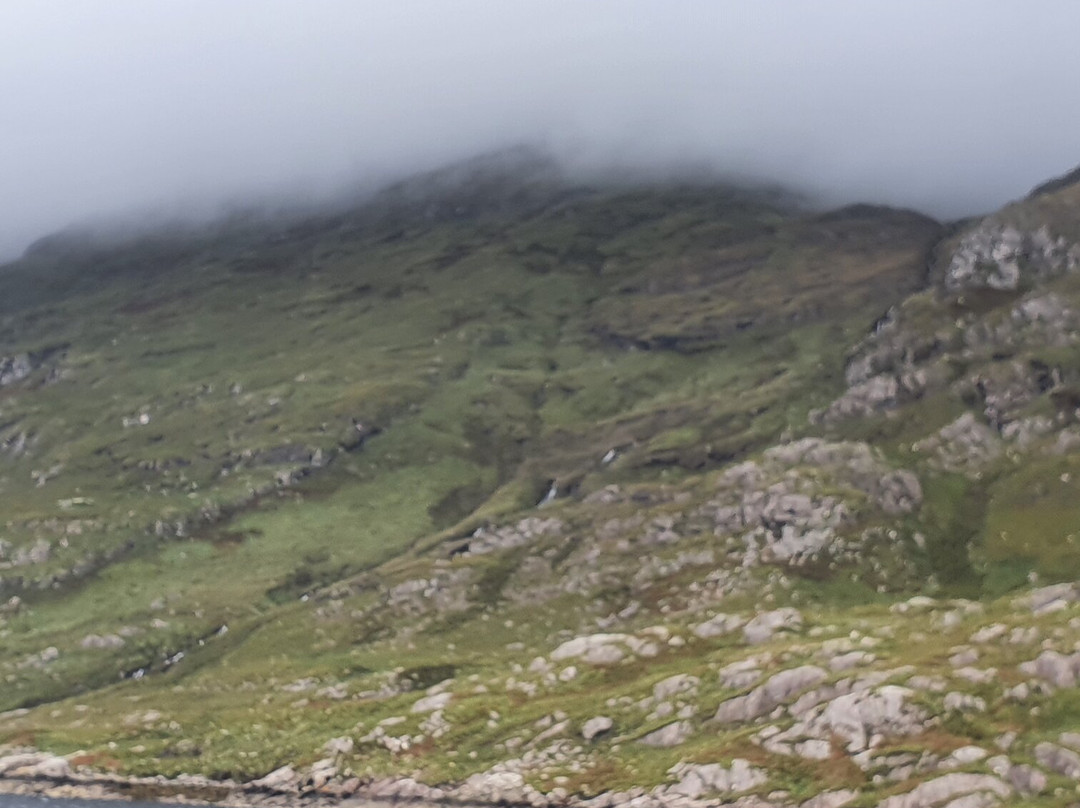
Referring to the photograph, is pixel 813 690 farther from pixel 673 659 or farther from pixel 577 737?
pixel 673 659

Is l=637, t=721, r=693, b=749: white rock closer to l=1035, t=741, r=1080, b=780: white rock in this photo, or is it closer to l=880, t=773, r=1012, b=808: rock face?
l=880, t=773, r=1012, b=808: rock face

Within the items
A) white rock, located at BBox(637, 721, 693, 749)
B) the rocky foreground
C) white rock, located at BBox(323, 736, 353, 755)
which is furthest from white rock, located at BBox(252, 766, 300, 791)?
white rock, located at BBox(637, 721, 693, 749)

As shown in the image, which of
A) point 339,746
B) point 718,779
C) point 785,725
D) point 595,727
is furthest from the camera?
point 339,746

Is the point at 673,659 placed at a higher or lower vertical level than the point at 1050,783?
lower

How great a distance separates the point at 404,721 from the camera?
161875 mm

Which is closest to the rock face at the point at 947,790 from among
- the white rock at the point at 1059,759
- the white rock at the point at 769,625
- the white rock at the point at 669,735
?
the white rock at the point at 1059,759

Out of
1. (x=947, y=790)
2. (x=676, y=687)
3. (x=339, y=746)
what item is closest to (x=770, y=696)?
(x=676, y=687)

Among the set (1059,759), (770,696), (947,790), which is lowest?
(770,696)

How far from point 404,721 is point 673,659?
126 feet

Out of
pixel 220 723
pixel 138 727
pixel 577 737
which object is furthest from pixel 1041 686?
pixel 138 727

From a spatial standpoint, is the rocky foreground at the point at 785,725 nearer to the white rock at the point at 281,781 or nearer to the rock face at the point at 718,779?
the rock face at the point at 718,779

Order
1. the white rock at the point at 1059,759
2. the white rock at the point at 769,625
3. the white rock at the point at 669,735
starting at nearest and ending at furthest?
the white rock at the point at 1059,759 → the white rock at the point at 669,735 → the white rock at the point at 769,625

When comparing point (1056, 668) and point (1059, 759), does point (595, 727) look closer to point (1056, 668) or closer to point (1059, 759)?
point (1056, 668)

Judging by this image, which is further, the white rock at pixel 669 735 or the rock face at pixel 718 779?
the white rock at pixel 669 735
